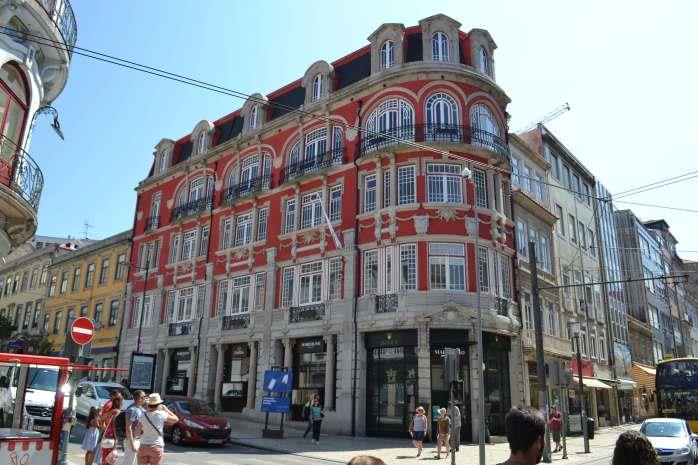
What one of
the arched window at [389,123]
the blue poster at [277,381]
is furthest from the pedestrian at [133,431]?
the arched window at [389,123]

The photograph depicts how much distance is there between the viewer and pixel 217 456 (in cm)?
1616

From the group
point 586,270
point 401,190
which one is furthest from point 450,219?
point 586,270

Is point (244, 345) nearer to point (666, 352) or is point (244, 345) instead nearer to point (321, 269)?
point (321, 269)

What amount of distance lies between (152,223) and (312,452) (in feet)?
80.8

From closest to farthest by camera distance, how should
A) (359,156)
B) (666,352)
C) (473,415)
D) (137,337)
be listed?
(473,415)
(359,156)
(137,337)
(666,352)

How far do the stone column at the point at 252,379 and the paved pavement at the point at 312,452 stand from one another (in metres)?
4.03

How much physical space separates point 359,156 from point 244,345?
11.6 metres

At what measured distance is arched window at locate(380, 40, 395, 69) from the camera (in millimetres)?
27000

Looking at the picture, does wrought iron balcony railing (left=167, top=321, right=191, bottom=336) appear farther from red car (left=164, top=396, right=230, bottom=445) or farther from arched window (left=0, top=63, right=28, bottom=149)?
arched window (left=0, top=63, right=28, bottom=149)

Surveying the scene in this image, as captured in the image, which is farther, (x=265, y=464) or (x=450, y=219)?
(x=450, y=219)

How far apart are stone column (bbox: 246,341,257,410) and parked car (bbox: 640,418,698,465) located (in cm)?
1729

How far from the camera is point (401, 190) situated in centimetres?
2473

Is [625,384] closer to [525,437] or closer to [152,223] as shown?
[152,223]

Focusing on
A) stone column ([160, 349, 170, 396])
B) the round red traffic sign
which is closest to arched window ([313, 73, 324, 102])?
stone column ([160, 349, 170, 396])
